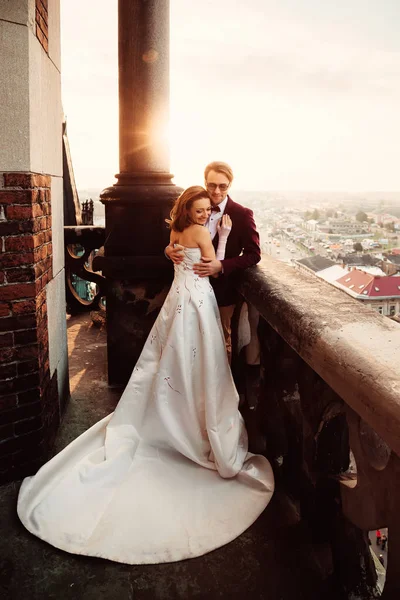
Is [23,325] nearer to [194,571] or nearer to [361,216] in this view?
[194,571]

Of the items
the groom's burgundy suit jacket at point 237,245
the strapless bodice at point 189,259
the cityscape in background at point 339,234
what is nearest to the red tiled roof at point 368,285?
the cityscape in background at point 339,234

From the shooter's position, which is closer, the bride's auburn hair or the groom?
the bride's auburn hair

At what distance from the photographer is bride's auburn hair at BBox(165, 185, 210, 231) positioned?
3100mm

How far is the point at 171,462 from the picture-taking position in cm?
291

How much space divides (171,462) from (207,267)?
115cm

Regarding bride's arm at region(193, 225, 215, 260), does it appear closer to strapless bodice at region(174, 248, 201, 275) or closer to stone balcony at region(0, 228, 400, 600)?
strapless bodice at region(174, 248, 201, 275)

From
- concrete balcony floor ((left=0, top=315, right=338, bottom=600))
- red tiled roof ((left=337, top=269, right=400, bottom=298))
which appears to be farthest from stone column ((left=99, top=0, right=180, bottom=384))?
red tiled roof ((left=337, top=269, right=400, bottom=298))

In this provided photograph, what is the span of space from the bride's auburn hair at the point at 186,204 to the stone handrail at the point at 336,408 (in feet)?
1.92

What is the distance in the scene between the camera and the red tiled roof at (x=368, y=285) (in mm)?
6105

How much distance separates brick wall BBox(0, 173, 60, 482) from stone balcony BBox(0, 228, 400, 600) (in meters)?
0.25

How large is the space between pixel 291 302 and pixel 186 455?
1.20 metres

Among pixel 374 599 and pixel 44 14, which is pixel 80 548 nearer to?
pixel 374 599

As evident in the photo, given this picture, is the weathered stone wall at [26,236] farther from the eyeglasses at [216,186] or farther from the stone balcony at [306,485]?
the eyeglasses at [216,186]

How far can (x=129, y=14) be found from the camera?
406 centimetres
